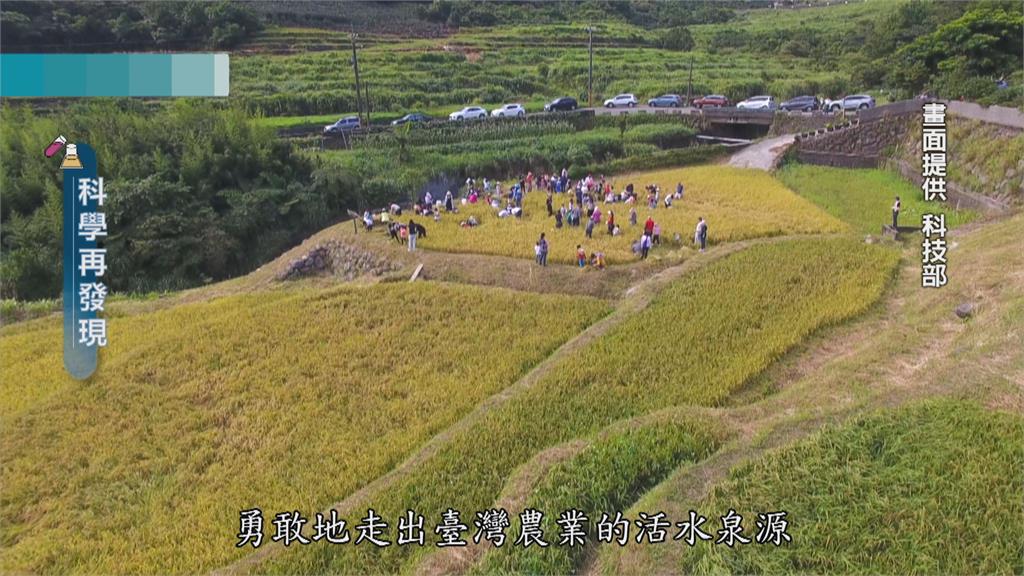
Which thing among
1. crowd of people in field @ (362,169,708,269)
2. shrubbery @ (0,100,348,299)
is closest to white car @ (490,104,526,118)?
crowd of people in field @ (362,169,708,269)

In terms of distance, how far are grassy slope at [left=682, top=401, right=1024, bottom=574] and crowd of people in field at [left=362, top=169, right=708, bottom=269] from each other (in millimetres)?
10819

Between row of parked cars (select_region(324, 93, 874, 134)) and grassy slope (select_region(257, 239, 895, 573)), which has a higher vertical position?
row of parked cars (select_region(324, 93, 874, 134))

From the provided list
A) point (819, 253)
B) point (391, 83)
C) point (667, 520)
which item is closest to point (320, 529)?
point (667, 520)

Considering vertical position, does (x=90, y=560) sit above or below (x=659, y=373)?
below

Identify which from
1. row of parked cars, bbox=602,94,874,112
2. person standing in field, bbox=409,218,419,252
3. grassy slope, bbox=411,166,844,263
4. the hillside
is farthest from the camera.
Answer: row of parked cars, bbox=602,94,874,112

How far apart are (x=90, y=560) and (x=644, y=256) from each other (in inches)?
627

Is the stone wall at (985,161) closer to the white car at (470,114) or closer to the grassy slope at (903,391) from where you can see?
the grassy slope at (903,391)

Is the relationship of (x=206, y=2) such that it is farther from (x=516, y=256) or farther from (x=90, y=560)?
(x=90, y=560)

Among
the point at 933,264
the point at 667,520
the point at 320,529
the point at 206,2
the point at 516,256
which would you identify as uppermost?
the point at 206,2

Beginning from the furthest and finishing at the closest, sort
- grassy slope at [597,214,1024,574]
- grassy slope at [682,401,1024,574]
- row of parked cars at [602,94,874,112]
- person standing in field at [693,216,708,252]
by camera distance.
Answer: row of parked cars at [602,94,874,112]
person standing in field at [693,216,708,252]
grassy slope at [597,214,1024,574]
grassy slope at [682,401,1024,574]

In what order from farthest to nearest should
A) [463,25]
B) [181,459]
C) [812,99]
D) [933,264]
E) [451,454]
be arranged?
[463,25] < [812,99] < [933,264] < [181,459] < [451,454]

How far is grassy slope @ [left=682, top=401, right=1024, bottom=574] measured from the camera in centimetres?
714

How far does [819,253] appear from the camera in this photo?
1912cm

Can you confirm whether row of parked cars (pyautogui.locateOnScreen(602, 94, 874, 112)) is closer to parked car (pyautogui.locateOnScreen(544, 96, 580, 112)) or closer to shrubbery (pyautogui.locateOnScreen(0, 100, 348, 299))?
parked car (pyautogui.locateOnScreen(544, 96, 580, 112))
